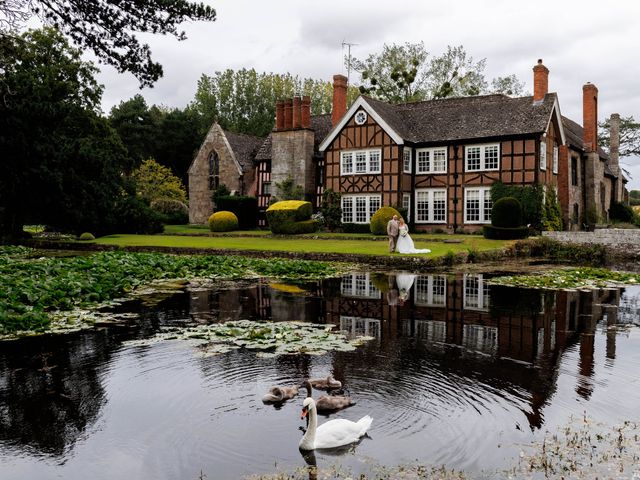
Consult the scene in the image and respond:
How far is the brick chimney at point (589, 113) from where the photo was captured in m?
41.1

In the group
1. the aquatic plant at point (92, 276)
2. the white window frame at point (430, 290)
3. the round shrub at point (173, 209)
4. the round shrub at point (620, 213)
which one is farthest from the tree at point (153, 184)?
the white window frame at point (430, 290)

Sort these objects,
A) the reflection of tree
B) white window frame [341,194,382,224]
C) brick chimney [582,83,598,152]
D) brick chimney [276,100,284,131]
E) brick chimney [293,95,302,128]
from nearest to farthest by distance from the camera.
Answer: the reflection of tree < white window frame [341,194,382,224] < brick chimney [582,83,598,152] < brick chimney [293,95,302,128] < brick chimney [276,100,284,131]

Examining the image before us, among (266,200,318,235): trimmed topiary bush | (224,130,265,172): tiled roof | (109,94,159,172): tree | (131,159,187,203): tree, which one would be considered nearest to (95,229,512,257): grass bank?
(266,200,318,235): trimmed topiary bush

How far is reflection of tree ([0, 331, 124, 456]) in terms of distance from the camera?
243 inches

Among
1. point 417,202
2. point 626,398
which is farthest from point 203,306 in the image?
point 417,202

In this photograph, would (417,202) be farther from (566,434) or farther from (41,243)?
(566,434)

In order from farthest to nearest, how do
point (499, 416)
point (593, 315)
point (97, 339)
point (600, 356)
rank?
point (593, 315) < point (97, 339) < point (600, 356) < point (499, 416)

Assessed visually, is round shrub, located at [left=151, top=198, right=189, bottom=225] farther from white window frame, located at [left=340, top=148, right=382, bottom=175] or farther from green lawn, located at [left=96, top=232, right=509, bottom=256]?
green lawn, located at [left=96, top=232, right=509, bottom=256]

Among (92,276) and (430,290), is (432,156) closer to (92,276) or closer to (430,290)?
(430,290)

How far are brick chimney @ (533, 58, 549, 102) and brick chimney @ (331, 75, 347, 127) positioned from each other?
43.2 ft

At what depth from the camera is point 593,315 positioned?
42.5 ft

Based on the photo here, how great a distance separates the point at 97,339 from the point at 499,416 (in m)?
7.15

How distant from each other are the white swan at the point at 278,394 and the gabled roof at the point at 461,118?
3183 cm

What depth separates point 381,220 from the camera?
35969mm
